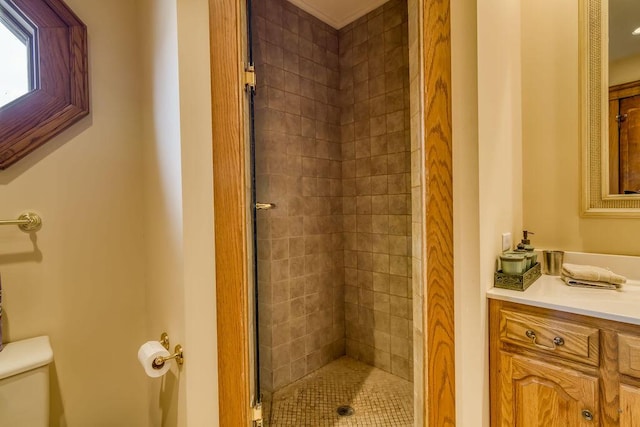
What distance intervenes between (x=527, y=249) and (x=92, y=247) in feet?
6.38

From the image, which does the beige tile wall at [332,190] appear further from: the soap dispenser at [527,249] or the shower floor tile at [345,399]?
the soap dispenser at [527,249]

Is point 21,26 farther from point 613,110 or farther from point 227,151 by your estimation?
point 613,110

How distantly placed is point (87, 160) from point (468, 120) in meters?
1.56

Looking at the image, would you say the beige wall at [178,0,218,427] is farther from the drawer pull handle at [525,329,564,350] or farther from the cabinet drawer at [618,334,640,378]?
the cabinet drawer at [618,334,640,378]

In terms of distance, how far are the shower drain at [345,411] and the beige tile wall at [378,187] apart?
0.51m

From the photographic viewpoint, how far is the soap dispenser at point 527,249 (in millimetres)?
1334

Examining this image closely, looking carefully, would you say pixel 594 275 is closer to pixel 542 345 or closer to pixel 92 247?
pixel 542 345

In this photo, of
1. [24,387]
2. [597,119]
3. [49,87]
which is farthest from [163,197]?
[597,119]

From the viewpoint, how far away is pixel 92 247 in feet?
4.28

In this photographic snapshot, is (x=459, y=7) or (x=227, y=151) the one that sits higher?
(x=459, y=7)

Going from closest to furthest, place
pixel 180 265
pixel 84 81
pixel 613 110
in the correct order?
pixel 180 265 → pixel 84 81 → pixel 613 110

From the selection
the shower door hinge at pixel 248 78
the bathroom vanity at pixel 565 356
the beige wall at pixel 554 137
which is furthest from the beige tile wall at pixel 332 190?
the bathroom vanity at pixel 565 356

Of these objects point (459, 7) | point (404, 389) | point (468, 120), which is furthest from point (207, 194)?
point (404, 389)

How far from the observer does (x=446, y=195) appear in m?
1.14
